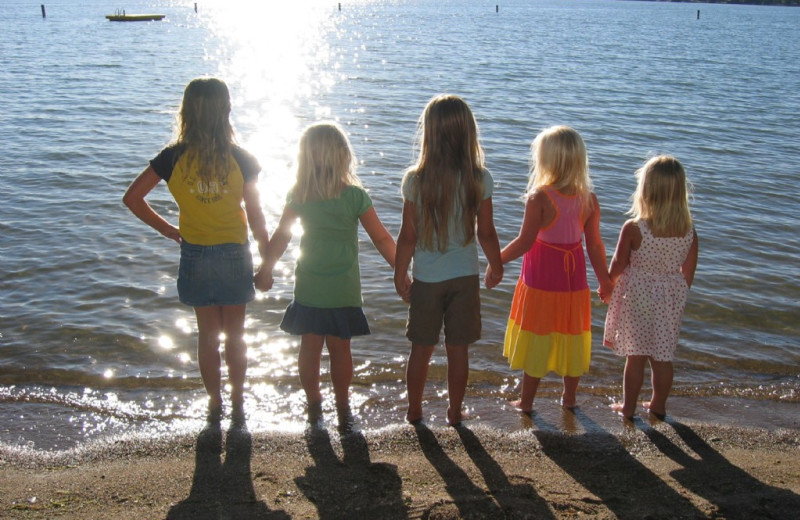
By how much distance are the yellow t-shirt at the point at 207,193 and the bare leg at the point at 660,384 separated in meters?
2.64

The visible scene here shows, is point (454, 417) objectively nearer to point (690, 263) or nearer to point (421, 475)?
point (421, 475)

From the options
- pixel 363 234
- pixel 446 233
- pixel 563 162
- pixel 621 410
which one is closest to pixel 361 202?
pixel 446 233

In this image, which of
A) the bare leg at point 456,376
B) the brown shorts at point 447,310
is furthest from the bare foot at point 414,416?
the brown shorts at point 447,310

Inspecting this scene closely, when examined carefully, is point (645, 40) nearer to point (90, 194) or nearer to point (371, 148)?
point (371, 148)

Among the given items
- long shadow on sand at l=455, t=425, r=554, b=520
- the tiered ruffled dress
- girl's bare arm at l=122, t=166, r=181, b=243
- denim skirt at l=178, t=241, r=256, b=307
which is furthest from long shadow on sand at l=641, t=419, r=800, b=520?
girl's bare arm at l=122, t=166, r=181, b=243

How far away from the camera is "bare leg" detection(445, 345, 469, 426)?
4492 mm

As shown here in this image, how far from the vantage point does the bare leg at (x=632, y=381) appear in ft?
15.7

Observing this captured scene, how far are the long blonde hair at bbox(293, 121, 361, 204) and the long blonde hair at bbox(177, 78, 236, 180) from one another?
417 mm

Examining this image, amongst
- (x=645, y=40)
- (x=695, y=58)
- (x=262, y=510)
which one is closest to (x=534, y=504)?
(x=262, y=510)

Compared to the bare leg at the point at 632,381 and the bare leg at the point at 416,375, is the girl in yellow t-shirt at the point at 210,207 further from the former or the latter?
the bare leg at the point at 632,381

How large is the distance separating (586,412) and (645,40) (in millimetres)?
44188

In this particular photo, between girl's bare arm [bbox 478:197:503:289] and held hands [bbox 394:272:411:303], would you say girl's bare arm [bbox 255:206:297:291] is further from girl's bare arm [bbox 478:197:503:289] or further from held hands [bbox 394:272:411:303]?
girl's bare arm [bbox 478:197:503:289]

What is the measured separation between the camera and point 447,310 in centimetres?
439

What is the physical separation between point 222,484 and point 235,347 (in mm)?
989
